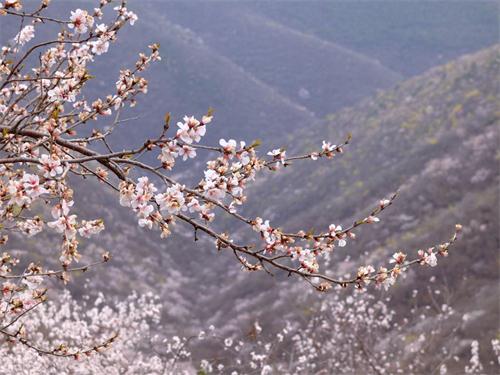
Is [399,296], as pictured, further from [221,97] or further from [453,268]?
[221,97]

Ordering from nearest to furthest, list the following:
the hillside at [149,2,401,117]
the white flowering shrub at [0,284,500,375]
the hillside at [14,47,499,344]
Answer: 1. the white flowering shrub at [0,284,500,375]
2. the hillside at [14,47,499,344]
3. the hillside at [149,2,401,117]

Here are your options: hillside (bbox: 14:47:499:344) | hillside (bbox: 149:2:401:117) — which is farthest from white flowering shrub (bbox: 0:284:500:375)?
hillside (bbox: 149:2:401:117)

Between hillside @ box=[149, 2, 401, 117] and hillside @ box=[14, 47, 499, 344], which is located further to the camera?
hillside @ box=[149, 2, 401, 117]

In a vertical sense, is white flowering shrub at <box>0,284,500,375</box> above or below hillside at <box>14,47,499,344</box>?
below

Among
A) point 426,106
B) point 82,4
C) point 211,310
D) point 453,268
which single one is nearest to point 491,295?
point 453,268

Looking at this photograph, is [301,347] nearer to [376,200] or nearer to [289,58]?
[376,200]

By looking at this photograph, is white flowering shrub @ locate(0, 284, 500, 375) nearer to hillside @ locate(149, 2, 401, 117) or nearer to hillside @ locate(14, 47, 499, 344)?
hillside @ locate(14, 47, 499, 344)

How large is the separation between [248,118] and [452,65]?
1283 inches

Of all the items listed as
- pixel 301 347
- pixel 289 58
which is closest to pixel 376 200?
pixel 301 347

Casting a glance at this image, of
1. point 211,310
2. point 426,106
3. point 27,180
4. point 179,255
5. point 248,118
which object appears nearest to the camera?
point 27,180

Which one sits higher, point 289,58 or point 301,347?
point 289,58

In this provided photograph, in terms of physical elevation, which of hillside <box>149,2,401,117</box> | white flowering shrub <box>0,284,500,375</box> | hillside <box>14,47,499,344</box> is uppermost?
hillside <box>149,2,401,117</box>

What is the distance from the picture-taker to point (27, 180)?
10.2 ft

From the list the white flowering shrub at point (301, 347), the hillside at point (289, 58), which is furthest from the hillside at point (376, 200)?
the hillside at point (289, 58)
